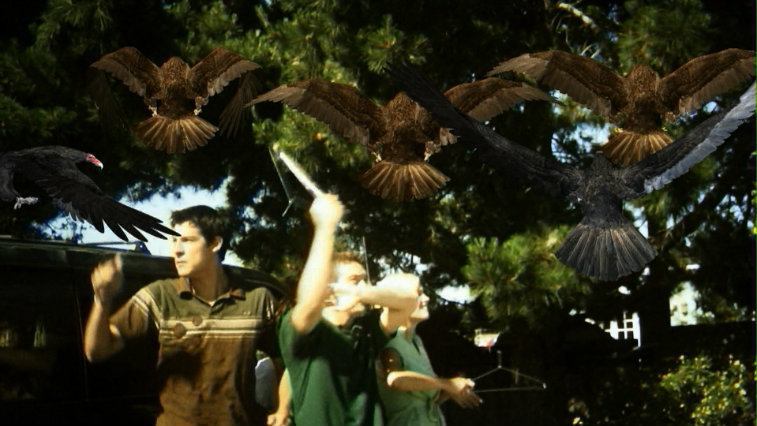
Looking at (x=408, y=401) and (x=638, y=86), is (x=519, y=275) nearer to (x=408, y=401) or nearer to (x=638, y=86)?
(x=638, y=86)

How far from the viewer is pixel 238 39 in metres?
6.68

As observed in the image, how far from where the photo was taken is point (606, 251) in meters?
3.98

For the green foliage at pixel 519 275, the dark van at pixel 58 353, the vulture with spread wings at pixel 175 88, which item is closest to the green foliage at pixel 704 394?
the green foliage at pixel 519 275

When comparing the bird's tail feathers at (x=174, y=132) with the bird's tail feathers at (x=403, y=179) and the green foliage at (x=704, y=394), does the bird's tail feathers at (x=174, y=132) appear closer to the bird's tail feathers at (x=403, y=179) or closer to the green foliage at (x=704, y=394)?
the bird's tail feathers at (x=403, y=179)

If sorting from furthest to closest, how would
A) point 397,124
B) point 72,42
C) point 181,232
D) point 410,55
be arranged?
point 72,42, point 410,55, point 397,124, point 181,232

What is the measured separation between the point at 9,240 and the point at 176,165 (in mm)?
2495

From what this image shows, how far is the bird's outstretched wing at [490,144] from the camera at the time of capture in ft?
12.6

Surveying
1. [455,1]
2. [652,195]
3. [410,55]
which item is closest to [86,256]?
[410,55]

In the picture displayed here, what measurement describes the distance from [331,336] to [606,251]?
38.6 inches

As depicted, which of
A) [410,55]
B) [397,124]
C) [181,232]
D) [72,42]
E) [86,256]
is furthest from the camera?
[72,42]

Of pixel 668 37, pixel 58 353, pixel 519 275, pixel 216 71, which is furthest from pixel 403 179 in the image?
pixel 668 37

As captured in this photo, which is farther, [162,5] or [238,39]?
[162,5]

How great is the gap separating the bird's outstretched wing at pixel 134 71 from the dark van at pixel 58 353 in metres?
0.65

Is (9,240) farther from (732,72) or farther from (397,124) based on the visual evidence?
(732,72)
